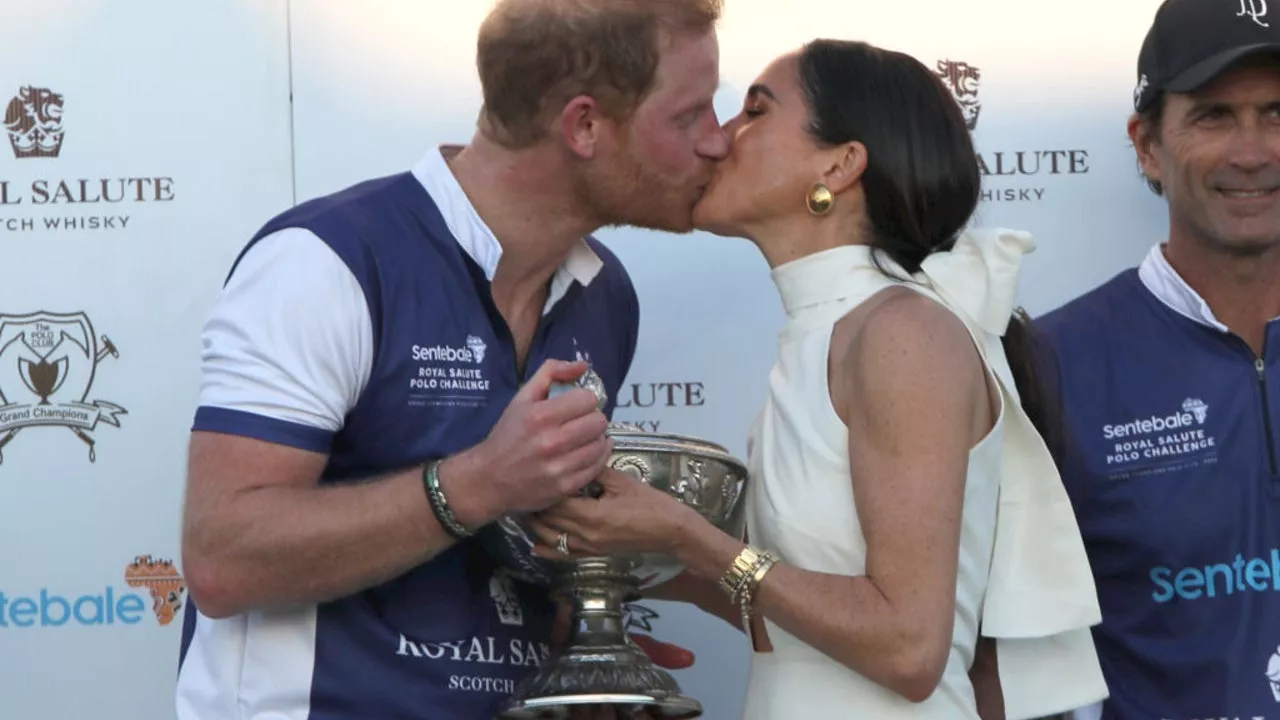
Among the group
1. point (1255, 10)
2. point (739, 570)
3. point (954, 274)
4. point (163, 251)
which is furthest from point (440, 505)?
point (1255, 10)

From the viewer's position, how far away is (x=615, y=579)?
108 inches

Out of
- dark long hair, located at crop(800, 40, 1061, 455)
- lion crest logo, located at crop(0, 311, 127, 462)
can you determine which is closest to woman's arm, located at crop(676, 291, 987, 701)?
dark long hair, located at crop(800, 40, 1061, 455)

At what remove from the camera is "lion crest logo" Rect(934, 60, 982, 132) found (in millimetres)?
3631

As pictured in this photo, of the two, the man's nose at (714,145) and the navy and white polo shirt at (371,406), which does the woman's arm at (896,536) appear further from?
the man's nose at (714,145)

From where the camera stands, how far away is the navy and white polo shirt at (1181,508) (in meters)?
3.32

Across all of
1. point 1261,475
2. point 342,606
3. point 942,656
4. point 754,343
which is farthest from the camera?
point 754,343

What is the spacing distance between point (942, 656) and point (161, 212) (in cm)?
181

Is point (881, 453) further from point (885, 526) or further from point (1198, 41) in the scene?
point (1198, 41)

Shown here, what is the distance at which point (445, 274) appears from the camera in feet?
9.38

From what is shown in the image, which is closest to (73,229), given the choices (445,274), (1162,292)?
(445,274)

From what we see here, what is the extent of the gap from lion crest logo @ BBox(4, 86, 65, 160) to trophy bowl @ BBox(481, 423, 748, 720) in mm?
1371

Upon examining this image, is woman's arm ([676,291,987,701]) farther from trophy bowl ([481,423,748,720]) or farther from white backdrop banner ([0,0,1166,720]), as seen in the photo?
white backdrop banner ([0,0,1166,720])

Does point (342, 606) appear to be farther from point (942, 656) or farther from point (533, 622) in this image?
point (942, 656)

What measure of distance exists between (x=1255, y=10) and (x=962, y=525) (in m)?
1.41
